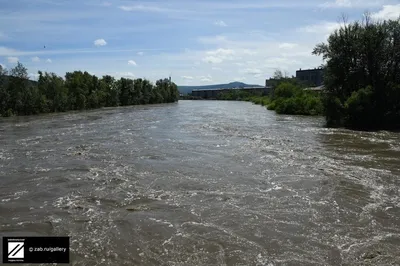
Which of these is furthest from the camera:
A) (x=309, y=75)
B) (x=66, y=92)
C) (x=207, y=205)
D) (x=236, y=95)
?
(x=236, y=95)

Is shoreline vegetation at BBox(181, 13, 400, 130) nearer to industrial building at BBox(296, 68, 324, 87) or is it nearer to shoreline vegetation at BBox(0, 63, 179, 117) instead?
shoreline vegetation at BBox(0, 63, 179, 117)

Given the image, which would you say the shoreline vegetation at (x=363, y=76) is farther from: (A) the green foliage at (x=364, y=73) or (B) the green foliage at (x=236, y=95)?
(B) the green foliage at (x=236, y=95)

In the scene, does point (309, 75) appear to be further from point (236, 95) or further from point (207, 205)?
point (207, 205)

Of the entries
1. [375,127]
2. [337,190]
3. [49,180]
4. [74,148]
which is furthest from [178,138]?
[375,127]

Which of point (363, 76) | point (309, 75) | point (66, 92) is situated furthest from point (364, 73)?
point (309, 75)

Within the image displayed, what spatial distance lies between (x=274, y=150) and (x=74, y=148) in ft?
32.8

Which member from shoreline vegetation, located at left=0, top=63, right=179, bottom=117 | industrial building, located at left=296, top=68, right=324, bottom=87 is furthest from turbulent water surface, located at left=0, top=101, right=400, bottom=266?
industrial building, located at left=296, top=68, right=324, bottom=87

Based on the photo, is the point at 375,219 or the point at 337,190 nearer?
the point at 375,219

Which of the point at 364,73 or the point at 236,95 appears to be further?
the point at 236,95

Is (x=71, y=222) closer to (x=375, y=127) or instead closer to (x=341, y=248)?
(x=341, y=248)

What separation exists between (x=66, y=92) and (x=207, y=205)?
59.8 meters

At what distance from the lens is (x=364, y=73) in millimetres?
34469

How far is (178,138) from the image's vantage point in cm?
2336

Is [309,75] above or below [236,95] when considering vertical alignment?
above
